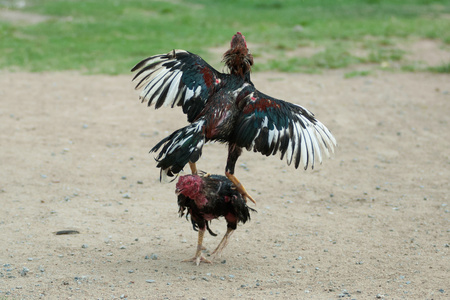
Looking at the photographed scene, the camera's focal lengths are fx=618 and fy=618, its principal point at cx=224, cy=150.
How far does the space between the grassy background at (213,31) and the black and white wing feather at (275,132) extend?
278 inches

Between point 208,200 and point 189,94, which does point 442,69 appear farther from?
point 208,200

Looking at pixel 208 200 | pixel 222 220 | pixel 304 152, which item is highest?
pixel 304 152

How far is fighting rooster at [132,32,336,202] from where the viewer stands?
205 inches

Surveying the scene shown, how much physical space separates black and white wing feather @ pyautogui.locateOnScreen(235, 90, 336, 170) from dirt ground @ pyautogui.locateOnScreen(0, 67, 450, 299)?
1074 mm

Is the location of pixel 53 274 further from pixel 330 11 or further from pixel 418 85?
pixel 330 11

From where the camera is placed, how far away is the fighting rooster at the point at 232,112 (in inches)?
205

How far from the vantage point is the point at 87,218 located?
650 cm

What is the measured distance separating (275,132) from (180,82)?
962 mm

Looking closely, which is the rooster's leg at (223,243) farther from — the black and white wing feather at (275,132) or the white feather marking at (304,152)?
the white feather marking at (304,152)

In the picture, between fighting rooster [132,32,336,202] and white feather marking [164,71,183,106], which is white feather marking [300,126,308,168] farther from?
white feather marking [164,71,183,106]

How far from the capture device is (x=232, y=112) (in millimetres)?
5305

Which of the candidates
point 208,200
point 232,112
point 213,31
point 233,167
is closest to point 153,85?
point 232,112

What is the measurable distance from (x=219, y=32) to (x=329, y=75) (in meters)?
4.11

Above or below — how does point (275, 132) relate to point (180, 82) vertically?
below
